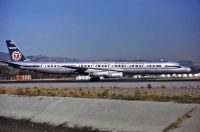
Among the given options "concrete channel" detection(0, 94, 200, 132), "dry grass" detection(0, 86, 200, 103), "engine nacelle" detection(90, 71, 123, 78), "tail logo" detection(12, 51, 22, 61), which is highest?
"tail logo" detection(12, 51, 22, 61)

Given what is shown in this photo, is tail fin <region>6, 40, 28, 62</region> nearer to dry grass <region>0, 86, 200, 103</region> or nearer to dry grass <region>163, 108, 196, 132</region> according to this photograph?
dry grass <region>0, 86, 200, 103</region>

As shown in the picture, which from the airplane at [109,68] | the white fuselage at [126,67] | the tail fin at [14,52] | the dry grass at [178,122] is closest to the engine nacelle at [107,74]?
the airplane at [109,68]

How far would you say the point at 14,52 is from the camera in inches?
3757

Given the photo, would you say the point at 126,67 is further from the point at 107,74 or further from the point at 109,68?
the point at 107,74

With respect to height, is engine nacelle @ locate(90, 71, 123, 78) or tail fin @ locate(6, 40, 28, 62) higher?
tail fin @ locate(6, 40, 28, 62)

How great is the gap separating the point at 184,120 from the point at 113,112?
18.2 feet

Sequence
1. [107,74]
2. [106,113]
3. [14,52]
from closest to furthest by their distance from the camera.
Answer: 1. [106,113]
2. [107,74]
3. [14,52]

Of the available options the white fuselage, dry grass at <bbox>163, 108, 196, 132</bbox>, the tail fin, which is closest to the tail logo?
the tail fin

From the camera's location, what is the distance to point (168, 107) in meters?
20.9

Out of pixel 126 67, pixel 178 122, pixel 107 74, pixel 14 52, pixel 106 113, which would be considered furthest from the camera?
pixel 14 52

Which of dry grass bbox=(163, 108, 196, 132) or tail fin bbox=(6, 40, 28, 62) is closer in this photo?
dry grass bbox=(163, 108, 196, 132)

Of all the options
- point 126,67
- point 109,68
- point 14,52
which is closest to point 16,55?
point 14,52

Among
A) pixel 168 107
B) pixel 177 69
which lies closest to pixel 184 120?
pixel 168 107

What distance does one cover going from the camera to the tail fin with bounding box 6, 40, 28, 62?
9344 cm
